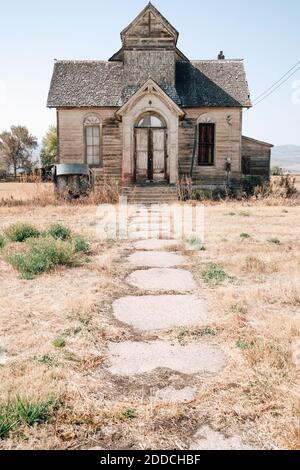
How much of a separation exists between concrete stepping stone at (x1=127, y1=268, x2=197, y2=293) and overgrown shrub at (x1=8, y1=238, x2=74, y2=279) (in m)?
1.23

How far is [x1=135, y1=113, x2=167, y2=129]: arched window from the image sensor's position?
18969 mm

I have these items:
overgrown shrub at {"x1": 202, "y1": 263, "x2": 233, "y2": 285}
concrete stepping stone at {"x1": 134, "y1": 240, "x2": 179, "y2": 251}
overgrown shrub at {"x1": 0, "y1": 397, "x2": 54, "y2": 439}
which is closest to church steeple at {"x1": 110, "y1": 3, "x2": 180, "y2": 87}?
concrete stepping stone at {"x1": 134, "y1": 240, "x2": 179, "y2": 251}

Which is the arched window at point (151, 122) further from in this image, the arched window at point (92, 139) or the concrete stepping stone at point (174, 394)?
the concrete stepping stone at point (174, 394)

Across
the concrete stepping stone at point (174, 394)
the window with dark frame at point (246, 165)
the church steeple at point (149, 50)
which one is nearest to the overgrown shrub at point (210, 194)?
the window with dark frame at point (246, 165)

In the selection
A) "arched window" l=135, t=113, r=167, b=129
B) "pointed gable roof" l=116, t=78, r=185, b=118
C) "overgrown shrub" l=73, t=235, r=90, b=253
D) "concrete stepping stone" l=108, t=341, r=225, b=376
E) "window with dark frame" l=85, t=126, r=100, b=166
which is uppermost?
"pointed gable roof" l=116, t=78, r=185, b=118

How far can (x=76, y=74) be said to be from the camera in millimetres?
20812

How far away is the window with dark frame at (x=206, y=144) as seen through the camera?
20.0 meters

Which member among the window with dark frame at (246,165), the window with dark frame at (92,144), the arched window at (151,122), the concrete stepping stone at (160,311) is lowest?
the concrete stepping stone at (160,311)

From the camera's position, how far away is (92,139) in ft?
66.2

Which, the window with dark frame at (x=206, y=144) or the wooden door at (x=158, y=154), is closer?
the wooden door at (x=158, y=154)

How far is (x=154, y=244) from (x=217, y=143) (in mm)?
12556

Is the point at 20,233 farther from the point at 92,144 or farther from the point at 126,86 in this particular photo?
the point at 126,86

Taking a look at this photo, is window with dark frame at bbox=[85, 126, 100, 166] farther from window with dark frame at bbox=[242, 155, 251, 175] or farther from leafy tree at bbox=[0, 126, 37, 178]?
leafy tree at bbox=[0, 126, 37, 178]

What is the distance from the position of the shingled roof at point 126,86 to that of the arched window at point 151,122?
1.13 metres
